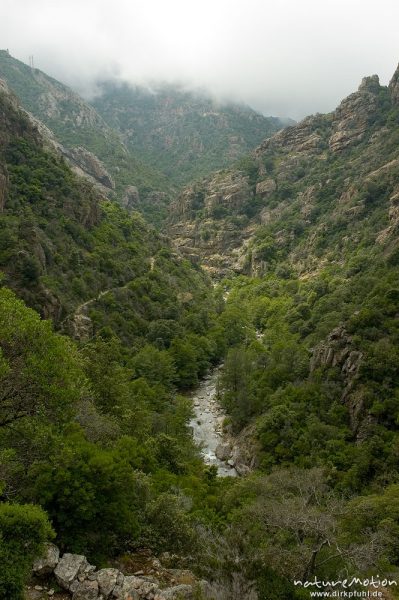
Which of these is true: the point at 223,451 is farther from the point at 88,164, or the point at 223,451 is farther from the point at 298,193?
the point at 88,164

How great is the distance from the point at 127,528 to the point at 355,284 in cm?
5419

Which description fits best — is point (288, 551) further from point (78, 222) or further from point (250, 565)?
point (78, 222)

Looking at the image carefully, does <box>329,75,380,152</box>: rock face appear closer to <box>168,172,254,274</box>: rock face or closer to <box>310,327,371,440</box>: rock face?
<box>168,172,254,274</box>: rock face

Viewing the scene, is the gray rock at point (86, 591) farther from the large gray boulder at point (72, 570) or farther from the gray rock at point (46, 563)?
the gray rock at point (46, 563)

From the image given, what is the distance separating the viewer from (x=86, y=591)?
13.2 m

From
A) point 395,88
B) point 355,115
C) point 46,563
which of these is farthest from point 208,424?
point 395,88

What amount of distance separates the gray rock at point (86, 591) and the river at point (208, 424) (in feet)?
97.7

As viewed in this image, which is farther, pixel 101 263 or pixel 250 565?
pixel 101 263

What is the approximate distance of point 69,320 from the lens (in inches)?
2040

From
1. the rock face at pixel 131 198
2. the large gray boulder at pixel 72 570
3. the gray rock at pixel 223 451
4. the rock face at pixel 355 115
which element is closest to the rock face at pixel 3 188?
the gray rock at pixel 223 451

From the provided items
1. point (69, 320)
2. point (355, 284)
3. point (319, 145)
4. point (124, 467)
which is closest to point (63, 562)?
point (124, 467)

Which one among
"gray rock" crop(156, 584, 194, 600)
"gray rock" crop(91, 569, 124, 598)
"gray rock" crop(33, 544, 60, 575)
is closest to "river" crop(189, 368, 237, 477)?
"gray rock" crop(156, 584, 194, 600)

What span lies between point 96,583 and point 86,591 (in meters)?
0.37

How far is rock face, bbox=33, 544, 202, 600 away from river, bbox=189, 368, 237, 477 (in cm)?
2906
